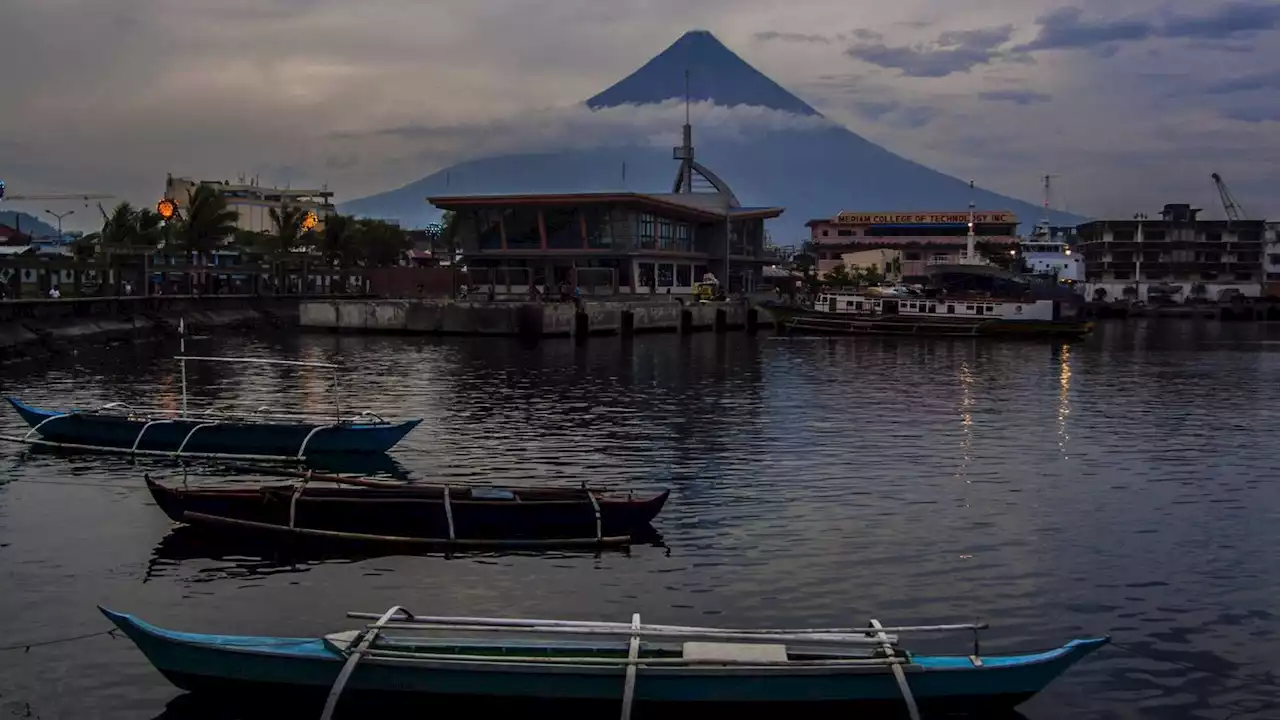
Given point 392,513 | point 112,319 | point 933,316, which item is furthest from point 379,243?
point 392,513

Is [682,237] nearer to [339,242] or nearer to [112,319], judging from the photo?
[339,242]

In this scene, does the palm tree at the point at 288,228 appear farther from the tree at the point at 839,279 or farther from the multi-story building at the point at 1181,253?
the multi-story building at the point at 1181,253

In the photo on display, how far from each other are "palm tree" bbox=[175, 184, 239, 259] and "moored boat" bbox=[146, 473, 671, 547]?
314 ft

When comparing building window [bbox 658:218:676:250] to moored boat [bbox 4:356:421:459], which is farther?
building window [bbox 658:218:676:250]

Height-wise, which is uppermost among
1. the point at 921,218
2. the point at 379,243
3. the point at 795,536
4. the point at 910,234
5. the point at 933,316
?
the point at 921,218

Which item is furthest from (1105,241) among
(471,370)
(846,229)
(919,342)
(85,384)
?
(85,384)

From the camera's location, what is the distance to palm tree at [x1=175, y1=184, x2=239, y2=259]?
363 feet

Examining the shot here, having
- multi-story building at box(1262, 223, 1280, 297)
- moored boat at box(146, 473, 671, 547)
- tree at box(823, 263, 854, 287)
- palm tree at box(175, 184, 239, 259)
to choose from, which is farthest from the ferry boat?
multi-story building at box(1262, 223, 1280, 297)

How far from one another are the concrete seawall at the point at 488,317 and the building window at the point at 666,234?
2493cm

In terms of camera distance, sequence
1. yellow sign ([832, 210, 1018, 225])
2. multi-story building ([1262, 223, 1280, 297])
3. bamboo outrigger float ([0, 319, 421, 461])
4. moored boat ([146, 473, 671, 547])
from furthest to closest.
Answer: yellow sign ([832, 210, 1018, 225]) → multi-story building ([1262, 223, 1280, 297]) → bamboo outrigger float ([0, 319, 421, 461]) → moored boat ([146, 473, 671, 547])

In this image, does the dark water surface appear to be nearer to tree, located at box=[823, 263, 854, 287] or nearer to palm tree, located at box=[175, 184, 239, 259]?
palm tree, located at box=[175, 184, 239, 259]

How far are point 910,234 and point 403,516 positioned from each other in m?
177

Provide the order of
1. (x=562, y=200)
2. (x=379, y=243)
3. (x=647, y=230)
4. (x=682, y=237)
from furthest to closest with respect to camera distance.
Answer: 1. (x=379, y=243)
2. (x=682, y=237)
3. (x=647, y=230)
4. (x=562, y=200)

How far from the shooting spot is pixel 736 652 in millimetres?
13789
